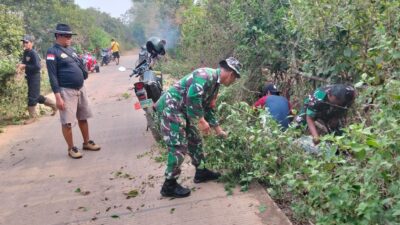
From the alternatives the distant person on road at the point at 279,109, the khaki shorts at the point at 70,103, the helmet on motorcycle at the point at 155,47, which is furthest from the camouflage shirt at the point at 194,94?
the helmet on motorcycle at the point at 155,47

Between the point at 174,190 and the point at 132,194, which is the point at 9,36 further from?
the point at 174,190

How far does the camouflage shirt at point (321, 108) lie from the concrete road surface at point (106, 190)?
109cm

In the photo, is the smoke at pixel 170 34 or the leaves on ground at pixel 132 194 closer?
the leaves on ground at pixel 132 194

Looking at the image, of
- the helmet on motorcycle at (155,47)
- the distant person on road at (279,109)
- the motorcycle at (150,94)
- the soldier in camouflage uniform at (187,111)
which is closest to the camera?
the soldier in camouflage uniform at (187,111)

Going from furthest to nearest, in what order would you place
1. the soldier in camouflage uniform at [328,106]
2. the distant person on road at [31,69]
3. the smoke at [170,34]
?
the smoke at [170,34], the distant person on road at [31,69], the soldier in camouflage uniform at [328,106]

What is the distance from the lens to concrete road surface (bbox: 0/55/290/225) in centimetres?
401

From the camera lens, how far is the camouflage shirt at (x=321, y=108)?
4.69m

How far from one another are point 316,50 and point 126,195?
266cm

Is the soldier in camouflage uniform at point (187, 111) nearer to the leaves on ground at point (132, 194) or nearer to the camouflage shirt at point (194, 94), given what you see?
the camouflage shirt at point (194, 94)

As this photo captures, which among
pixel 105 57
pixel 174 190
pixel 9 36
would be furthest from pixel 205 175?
pixel 105 57

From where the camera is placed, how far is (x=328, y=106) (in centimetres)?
475

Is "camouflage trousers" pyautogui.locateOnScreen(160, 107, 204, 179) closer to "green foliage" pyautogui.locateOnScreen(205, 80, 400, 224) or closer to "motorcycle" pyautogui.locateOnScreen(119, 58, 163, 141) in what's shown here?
"green foliage" pyautogui.locateOnScreen(205, 80, 400, 224)

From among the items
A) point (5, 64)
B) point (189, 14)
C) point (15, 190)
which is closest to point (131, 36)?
point (189, 14)

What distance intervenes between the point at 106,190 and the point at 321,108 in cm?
250
